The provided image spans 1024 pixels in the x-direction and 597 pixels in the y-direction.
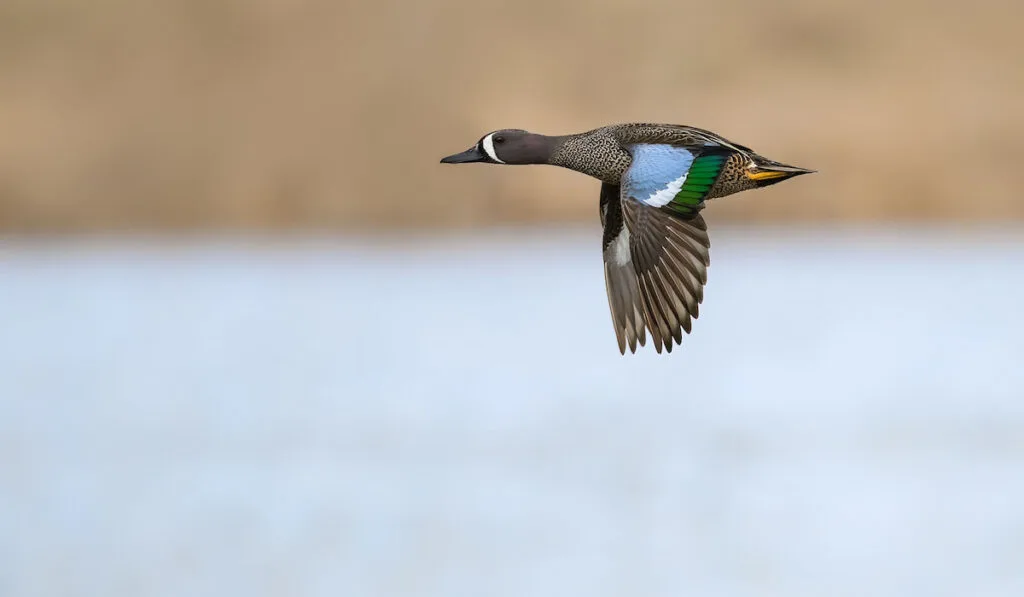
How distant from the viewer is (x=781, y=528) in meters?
10.8

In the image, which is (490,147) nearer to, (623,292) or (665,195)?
(623,292)

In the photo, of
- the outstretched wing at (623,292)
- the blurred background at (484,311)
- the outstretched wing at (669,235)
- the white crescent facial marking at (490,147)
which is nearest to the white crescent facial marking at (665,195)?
the outstretched wing at (669,235)

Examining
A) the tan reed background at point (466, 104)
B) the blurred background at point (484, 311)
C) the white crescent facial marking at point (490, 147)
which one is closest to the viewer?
the white crescent facial marking at point (490, 147)

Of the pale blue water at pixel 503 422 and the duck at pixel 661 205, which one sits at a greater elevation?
the duck at pixel 661 205

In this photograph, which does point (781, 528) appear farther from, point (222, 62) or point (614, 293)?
point (222, 62)

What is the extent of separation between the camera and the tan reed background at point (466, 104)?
50.0 feet

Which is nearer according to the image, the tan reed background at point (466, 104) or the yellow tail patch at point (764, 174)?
the yellow tail patch at point (764, 174)

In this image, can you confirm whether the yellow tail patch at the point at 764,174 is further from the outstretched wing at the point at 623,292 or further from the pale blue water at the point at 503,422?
the pale blue water at the point at 503,422

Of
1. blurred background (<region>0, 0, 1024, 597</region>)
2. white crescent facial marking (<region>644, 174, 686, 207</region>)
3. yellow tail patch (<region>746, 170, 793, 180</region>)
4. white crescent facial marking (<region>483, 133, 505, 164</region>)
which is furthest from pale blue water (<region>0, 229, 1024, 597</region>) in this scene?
white crescent facial marking (<region>644, 174, 686, 207</region>)

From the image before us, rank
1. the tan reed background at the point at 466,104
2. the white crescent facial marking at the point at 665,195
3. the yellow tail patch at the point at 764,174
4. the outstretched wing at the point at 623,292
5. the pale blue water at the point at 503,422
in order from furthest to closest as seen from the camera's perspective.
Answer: the tan reed background at the point at 466,104 → the pale blue water at the point at 503,422 → the outstretched wing at the point at 623,292 → the yellow tail patch at the point at 764,174 → the white crescent facial marking at the point at 665,195

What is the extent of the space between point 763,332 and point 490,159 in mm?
10178

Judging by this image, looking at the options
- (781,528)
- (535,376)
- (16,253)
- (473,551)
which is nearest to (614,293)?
(473,551)

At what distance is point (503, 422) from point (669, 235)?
7445 mm

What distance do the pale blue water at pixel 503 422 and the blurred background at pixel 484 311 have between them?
4cm
